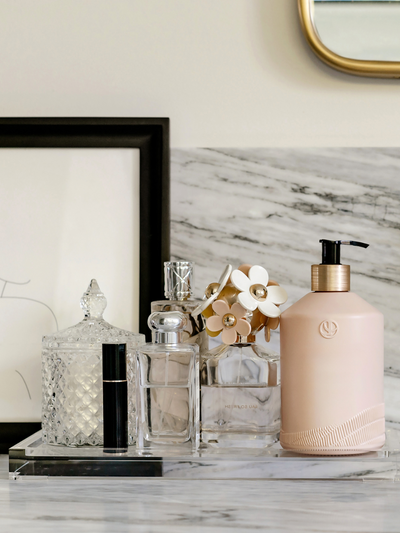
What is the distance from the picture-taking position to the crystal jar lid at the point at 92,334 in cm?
68

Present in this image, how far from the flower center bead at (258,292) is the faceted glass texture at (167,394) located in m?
0.10

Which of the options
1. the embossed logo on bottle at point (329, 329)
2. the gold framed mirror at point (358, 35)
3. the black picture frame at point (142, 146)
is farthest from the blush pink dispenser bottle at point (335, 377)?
the gold framed mirror at point (358, 35)

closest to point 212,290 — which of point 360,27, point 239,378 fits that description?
point 239,378

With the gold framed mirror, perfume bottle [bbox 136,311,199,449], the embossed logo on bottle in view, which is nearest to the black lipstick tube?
perfume bottle [bbox 136,311,199,449]

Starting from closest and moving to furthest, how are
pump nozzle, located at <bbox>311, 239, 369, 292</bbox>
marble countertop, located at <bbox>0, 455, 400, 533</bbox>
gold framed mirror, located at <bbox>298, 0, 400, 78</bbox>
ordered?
marble countertop, located at <bbox>0, 455, 400, 533</bbox>, pump nozzle, located at <bbox>311, 239, 369, 292</bbox>, gold framed mirror, located at <bbox>298, 0, 400, 78</bbox>

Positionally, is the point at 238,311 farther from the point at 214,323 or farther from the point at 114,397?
the point at 114,397

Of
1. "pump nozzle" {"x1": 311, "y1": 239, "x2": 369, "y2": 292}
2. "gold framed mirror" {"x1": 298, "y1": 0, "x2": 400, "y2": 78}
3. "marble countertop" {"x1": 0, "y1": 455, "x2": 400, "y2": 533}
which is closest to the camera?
"marble countertop" {"x1": 0, "y1": 455, "x2": 400, "y2": 533}

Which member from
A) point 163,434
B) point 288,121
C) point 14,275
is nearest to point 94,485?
point 163,434

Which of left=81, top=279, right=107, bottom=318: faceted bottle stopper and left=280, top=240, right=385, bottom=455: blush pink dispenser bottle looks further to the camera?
left=81, top=279, right=107, bottom=318: faceted bottle stopper

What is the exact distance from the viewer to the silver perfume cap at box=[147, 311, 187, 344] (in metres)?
0.63

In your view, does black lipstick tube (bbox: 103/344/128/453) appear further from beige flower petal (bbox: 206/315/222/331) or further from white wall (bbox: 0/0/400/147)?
white wall (bbox: 0/0/400/147)

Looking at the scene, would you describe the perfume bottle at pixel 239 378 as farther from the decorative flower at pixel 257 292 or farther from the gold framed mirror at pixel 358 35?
the gold framed mirror at pixel 358 35

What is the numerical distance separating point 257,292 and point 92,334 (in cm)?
22

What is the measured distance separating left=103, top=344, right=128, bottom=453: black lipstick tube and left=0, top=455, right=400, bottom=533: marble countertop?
46 millimetres
